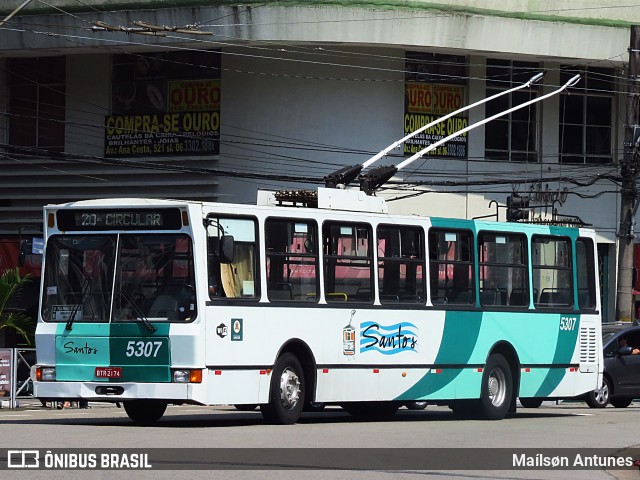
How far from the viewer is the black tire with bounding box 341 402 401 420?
20.7m

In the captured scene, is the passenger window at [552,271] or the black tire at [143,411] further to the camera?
the passenger window at [552,271]

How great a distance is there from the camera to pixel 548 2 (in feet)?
127

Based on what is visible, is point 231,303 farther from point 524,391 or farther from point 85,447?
point 524,391

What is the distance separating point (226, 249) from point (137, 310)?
131cm

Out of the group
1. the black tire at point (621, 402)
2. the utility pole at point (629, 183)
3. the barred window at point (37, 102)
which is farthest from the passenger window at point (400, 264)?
the barred window at point (37, 102)

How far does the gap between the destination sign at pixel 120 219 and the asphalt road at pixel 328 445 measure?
7.77 feet

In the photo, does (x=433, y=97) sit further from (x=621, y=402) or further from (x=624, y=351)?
(x=621, y=402)

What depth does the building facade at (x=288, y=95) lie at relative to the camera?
36.0 meters

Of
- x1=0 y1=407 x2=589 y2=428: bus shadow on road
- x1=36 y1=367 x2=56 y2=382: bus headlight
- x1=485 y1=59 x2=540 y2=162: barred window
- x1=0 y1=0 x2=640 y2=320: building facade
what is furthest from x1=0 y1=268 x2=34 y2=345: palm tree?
x1=485 y1=59 x2=540 y2=162: barred window

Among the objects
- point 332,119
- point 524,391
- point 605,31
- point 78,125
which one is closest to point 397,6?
point 332,119

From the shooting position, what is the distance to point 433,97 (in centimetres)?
3903

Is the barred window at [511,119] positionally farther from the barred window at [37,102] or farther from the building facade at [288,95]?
the barred window at [37,102]

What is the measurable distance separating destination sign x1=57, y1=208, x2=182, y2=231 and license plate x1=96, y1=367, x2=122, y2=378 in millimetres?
1673

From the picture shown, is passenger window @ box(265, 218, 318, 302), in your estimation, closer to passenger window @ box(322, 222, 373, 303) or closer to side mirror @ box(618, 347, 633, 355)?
passenger window @ box(322, 222, 373, 303)
